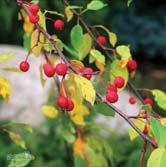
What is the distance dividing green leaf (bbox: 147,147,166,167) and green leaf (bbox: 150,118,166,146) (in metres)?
0.01

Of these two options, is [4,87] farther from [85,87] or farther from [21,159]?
[85,87]

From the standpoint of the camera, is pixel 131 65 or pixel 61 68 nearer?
pixel 61 68

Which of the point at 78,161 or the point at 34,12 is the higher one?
the point at 34,12

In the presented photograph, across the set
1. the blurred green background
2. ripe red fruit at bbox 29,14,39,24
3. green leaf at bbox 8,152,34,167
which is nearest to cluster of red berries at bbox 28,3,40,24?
ripe red fruit at bbox 29,14,39,24

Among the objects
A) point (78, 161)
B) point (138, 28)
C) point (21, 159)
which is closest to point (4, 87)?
point (21, 159)

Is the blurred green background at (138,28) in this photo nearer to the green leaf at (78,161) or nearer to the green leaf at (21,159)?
the green leaf at (78,161)

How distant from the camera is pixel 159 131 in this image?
90 cm

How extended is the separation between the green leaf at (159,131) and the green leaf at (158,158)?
0.6 inches

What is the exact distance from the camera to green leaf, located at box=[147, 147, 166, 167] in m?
0.87

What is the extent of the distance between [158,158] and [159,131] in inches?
1.9

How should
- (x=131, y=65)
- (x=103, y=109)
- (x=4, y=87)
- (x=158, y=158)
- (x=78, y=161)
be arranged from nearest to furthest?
1. (x=158, y=158)
2. (x=103, y=109)
3. (x=4, y=87)
4. (x=131, y=65)
5. (x=78, y=161)

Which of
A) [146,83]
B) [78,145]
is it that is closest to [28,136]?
[78,145]

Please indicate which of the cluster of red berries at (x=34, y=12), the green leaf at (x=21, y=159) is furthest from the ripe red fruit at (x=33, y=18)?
the green leaf at (x=21, y=159)

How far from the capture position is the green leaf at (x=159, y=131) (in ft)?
2.93
